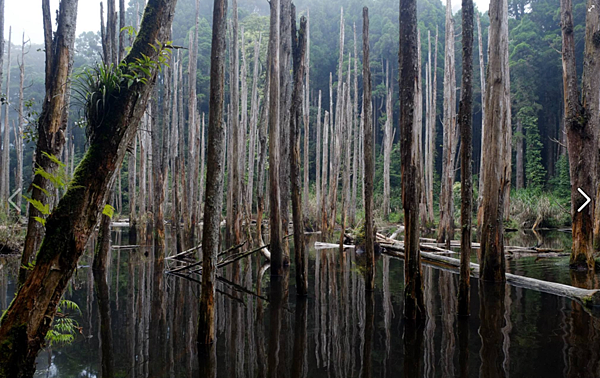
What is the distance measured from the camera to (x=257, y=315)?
18.2 ft

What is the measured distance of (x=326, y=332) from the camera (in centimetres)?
477

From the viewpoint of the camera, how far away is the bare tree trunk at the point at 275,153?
8156mm

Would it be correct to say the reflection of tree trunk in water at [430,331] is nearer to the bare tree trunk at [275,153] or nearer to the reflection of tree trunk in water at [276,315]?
the reflection of tree trunk in water at [276,315]

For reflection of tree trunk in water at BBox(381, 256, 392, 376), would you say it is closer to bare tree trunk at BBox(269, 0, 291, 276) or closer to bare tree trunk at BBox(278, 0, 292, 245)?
bare tree trunk at BBox(269, 0, 291, 276)

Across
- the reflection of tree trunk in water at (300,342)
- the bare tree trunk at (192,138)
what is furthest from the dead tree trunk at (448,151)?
the bare tree trunk at (192,138)

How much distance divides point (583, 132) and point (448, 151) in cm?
586

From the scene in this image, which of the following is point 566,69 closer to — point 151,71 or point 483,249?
point 483,249

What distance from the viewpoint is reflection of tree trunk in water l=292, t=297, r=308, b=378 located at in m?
3.70

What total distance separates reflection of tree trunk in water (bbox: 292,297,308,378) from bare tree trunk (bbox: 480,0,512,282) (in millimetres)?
3463

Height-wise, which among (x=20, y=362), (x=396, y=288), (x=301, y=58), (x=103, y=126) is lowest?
(x=396, y=288)

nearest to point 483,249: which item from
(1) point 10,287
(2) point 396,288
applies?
(2) point 396,288

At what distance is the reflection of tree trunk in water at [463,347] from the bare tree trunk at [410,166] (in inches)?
18.1

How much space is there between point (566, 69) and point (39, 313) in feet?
31.3

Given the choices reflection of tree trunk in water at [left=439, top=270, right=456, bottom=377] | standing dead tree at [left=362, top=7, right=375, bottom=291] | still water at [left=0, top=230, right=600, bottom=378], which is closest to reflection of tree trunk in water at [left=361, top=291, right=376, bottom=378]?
still water at [left=0, top=230, right=600, bottom=378]
